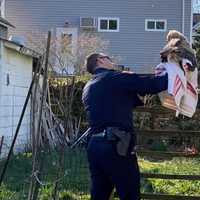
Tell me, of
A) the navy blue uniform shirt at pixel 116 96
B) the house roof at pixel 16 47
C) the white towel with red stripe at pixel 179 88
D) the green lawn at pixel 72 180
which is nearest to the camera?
the white towel with red stripe at pixel 179 88

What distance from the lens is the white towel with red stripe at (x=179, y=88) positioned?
565 centimetres

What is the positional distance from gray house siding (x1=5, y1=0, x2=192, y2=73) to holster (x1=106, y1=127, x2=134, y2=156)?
24117 mm

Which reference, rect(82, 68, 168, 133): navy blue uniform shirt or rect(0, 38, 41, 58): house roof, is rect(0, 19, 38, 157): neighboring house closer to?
rect(0, 38, 41, 58): house roof

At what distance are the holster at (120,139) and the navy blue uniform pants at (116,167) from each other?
0.05 m

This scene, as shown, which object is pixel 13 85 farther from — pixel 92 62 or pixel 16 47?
pixel 92 62

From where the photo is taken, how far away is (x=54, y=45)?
1051 inches

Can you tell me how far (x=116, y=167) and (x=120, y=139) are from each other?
0.84ft

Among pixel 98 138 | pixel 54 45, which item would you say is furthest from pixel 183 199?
pixel 54 45

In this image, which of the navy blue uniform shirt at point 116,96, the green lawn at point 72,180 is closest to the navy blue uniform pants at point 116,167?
the navy blue uniform shirt at point 116,96

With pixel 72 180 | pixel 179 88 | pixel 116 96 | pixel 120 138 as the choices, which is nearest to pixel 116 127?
pixel 120 138

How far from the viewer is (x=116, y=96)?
232 inches

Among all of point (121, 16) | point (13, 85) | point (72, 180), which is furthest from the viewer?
point (121, 16)

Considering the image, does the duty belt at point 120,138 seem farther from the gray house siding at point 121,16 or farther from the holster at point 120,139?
the gray house siding at point 121,16

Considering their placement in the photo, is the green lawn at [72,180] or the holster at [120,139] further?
the green lawn at [72,180]
